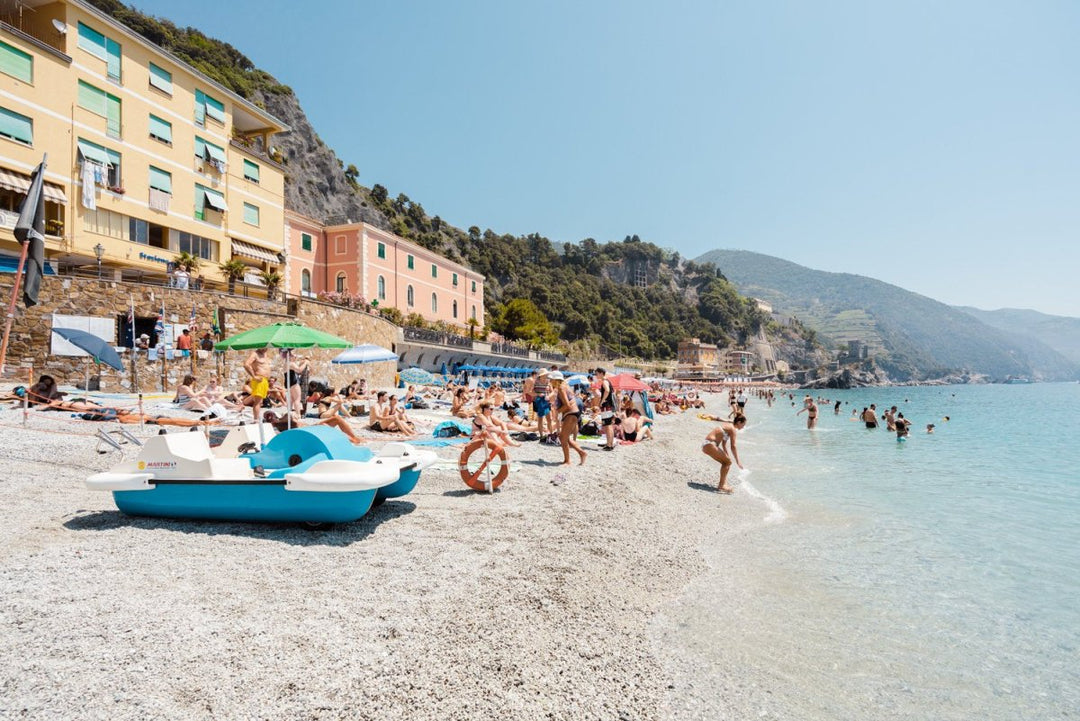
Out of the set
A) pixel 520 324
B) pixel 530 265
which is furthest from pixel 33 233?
pixel 530 265

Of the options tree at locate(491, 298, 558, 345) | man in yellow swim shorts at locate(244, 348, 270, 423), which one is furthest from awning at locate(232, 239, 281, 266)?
tree at locate(491, 298, 558, 345)

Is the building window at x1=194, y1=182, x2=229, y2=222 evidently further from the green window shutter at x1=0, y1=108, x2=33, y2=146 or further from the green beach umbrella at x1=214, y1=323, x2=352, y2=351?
the green beach umbrella at x1=214, y1=323, x2=352, y2=351

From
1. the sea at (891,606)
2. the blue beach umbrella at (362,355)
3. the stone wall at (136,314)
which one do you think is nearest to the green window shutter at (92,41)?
the stone wall at (136,314)

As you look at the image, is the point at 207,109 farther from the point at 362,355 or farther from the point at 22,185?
the point at 362,355

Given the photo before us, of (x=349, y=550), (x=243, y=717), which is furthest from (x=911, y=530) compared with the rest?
(x=243, y=717)

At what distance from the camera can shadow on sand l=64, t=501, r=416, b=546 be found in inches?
194

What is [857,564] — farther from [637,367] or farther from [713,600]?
[637,367]

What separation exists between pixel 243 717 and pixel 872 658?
→ 4.33 m

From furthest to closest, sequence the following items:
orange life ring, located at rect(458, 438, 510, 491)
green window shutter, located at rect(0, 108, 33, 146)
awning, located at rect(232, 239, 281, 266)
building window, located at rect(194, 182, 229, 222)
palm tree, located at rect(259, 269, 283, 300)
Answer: awning, located at rect(232, 239, 281, 266)
building window, located at rect(194, 182, 229, 222)
palm tree, located at rect(259, 269, 283, 300)
green window shutter, located at rect(0, 108, 33, 146)
orange life ring, located at rect(458, 438, 510, 491)

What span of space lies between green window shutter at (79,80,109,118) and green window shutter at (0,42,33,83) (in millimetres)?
1511

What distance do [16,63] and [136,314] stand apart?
907 centimetres

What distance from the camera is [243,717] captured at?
2.55 metres

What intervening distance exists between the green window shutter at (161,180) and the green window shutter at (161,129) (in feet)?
4.45

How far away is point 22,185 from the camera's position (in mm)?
16906
